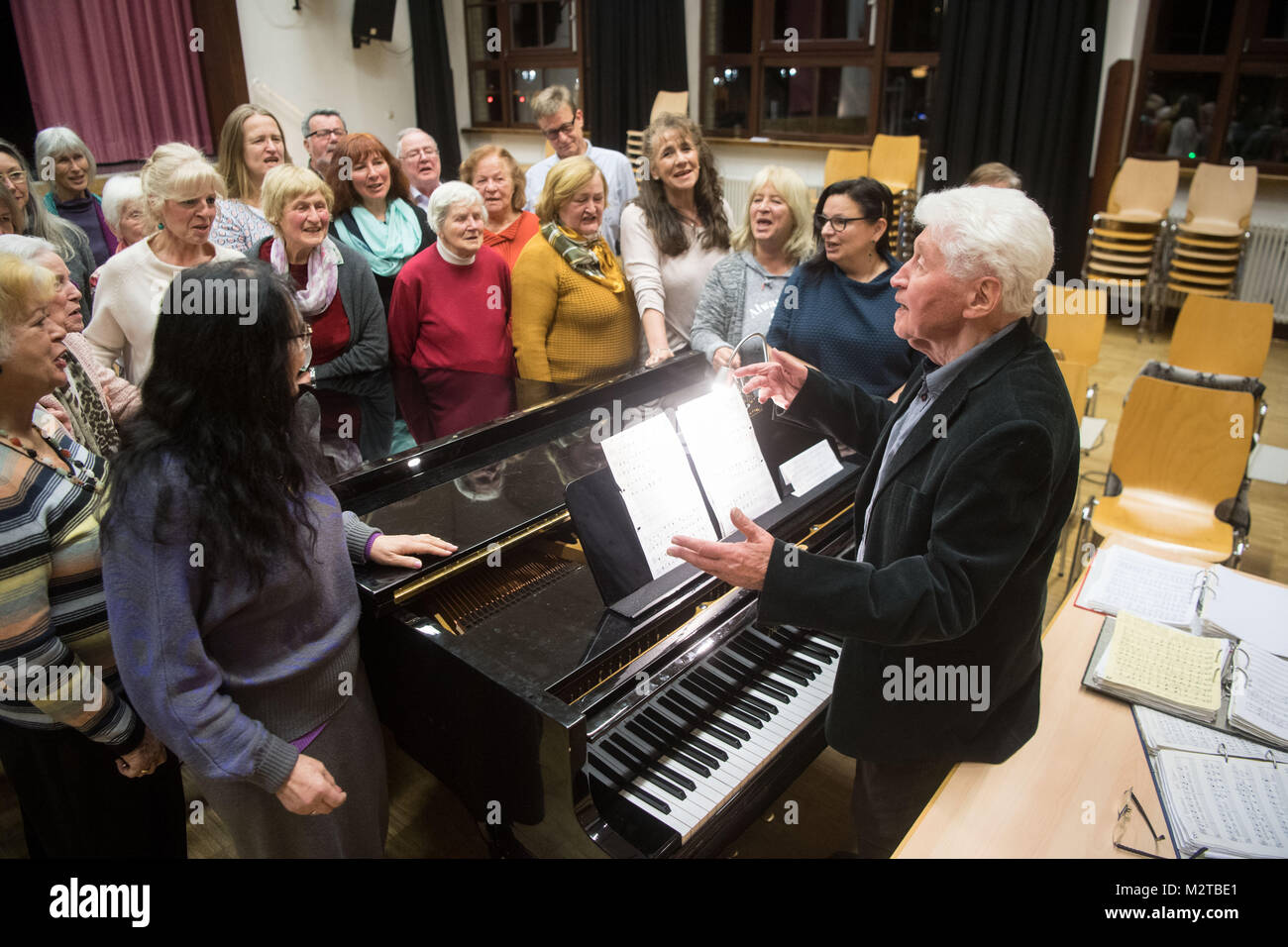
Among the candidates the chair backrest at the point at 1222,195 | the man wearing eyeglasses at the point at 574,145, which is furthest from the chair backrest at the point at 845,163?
the man wearing eyeglasses at the point at 574,145

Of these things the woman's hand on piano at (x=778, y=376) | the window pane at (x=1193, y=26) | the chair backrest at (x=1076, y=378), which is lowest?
the chair backrest at (x=1076, y=378)

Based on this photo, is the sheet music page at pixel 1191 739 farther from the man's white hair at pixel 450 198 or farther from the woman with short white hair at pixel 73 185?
the woman with short white hair at pixel 73 185

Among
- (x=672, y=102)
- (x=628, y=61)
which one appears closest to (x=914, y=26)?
(x=672, y=102)

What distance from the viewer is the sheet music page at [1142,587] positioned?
6.62 feet

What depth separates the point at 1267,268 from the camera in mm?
6172

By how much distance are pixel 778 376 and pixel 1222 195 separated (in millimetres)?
6062

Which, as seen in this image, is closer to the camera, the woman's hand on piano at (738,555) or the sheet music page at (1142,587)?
the woman's hand on piano at (738,555)

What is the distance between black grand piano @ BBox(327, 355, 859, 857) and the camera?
146cm

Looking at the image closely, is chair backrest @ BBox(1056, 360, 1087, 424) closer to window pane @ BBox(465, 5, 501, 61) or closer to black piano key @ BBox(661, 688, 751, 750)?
black piano key @ BBox(661, 688, 751, 750)

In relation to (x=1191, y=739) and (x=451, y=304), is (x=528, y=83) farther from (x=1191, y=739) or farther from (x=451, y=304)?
(x=1191, y=739)

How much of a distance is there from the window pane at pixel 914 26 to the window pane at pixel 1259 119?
2341 mm
